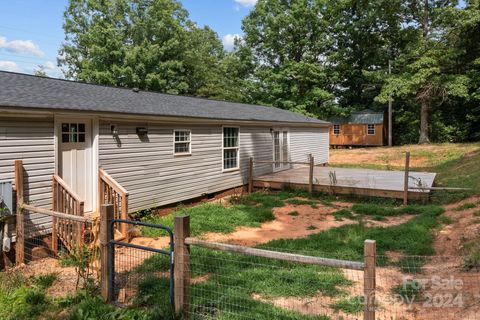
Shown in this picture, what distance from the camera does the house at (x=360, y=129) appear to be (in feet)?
94.4

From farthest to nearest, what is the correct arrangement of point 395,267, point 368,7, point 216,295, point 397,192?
point 368,7 → point 397,192 → point 395,267 → point 216,295

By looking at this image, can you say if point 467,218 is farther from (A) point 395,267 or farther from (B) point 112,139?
(B) point 112,139

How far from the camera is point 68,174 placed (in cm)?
702

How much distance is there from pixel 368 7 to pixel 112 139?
2826 cm

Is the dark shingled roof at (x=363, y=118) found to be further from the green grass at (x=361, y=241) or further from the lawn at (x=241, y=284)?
the lawn at (x=241, y=284)

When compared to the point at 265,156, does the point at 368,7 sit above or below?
above

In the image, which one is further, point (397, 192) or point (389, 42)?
point (389, 42)

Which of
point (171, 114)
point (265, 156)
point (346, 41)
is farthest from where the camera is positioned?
point (346, 41)

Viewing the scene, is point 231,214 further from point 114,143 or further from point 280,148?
point 280,148

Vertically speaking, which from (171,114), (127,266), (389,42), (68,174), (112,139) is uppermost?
(389,42)

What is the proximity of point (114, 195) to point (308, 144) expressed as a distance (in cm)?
1292

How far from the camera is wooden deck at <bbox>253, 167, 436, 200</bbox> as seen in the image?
35.7ft

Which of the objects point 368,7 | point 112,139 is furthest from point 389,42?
point 112,139

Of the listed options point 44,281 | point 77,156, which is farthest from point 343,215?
point 44,281
